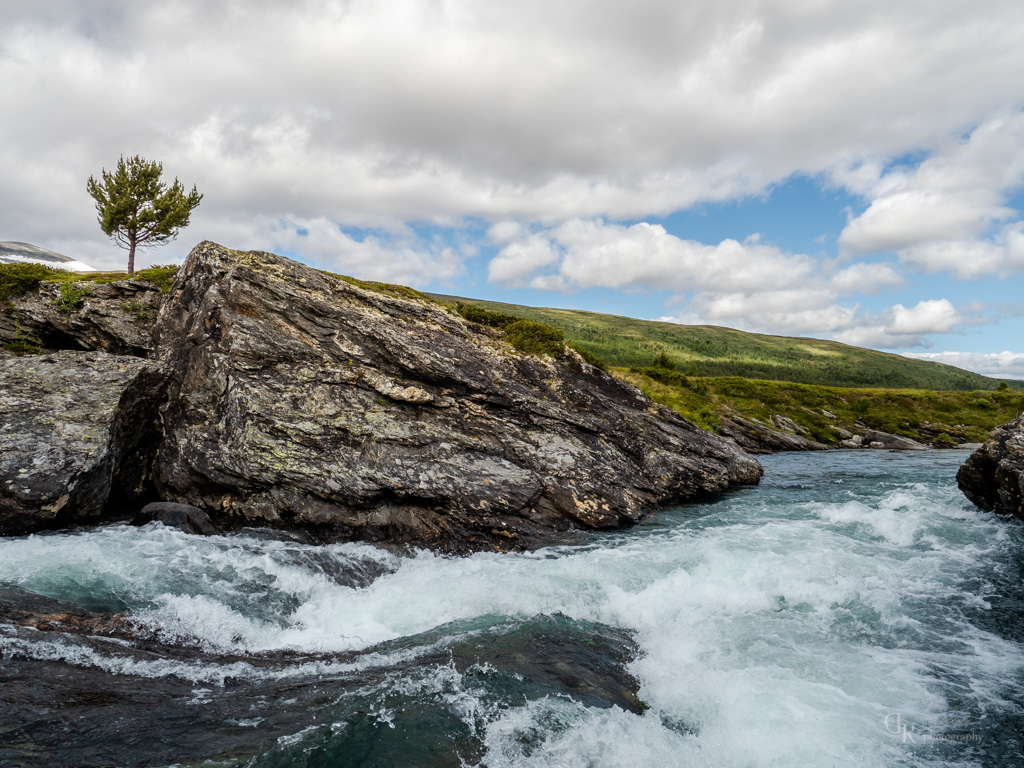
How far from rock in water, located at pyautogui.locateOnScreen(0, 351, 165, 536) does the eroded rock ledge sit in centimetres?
5

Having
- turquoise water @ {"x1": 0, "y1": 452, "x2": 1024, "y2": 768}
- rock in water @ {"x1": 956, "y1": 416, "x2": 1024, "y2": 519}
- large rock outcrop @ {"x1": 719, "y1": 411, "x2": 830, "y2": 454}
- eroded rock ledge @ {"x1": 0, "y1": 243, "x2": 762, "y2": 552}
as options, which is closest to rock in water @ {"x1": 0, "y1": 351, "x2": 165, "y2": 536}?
eroded rock ledge @ {"x1": 0, "y1": 243, "x2": 762, "y2": 552}

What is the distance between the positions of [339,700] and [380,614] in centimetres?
383

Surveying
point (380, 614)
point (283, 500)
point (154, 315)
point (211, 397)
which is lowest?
point (380, 614)

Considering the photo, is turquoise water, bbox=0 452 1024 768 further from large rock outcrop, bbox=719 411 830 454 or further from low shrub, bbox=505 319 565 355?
large rock outcrop, bbox=719 411 830 454

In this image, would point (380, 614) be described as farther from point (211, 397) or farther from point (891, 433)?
point (891, 433)

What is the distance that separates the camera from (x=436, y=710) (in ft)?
27.8

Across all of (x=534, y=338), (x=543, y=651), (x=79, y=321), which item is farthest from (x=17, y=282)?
(x=543, y=651)

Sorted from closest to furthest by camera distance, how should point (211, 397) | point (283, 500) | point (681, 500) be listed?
point (283, 500) → point (211, 397) → point (681, 500)

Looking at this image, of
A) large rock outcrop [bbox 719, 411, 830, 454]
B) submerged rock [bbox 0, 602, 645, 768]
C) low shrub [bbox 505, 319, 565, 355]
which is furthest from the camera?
large rock outcrop [bbox 719, 411, 830, 454]

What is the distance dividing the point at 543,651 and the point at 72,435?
16.9m

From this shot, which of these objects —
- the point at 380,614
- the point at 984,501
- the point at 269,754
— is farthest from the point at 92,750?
the point at 984,501

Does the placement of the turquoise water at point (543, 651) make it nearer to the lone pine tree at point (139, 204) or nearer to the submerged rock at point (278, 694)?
the submerged rock at point (278, 694)

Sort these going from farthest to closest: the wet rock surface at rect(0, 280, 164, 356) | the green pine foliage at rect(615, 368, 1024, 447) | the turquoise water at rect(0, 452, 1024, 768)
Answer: the green pine foliage at rect(615, 368, 1024, 447), the wet rock surface at rect(0, 280, 164, 356), the turquoise water at rect(0, 452, 1024, 768)

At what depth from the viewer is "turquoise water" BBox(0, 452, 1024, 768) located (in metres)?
7.85
